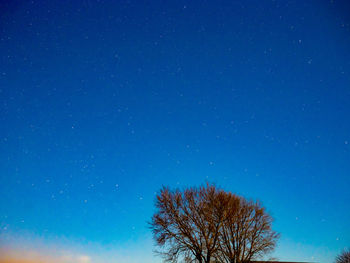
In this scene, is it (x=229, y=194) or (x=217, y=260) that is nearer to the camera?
(x=217, y=260)

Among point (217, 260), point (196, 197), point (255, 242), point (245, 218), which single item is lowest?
point (217, 260)

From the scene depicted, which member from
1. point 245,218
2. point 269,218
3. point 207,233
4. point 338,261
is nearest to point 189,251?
point 207,233

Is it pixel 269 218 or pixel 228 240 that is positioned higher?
pixel 269 218

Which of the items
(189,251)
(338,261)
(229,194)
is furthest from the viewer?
(338,261)

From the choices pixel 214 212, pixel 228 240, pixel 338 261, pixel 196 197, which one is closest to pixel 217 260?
pixel 228 240

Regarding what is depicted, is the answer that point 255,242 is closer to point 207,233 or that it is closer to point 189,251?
point 207,233

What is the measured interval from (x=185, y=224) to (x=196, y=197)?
2.81 m

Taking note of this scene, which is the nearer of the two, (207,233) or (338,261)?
(207,233)

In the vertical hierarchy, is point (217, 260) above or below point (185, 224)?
below

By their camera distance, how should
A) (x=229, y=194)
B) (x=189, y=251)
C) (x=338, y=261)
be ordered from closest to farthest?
(x=189, y=251) → (x=229, y=194) → (x=338, y=261)

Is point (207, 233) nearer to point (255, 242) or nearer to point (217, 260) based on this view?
point (217, 260)

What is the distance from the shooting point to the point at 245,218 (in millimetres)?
23109

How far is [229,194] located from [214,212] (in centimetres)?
230

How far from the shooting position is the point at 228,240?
72.8ft
